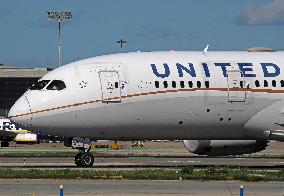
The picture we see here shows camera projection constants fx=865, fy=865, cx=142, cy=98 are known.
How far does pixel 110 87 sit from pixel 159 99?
Answer: 8.13 ft

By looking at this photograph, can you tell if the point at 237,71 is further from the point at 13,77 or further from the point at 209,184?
the point at 13,77

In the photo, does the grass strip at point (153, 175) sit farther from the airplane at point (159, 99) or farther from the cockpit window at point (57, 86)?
the cockpit window at point (57, 86)

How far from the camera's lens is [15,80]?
19438 cm

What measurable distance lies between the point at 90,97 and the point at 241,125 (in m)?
7.81

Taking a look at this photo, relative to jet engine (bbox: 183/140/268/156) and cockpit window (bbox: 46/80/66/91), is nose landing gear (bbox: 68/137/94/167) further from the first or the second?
jet engine (bbox: 183/140/268/156)

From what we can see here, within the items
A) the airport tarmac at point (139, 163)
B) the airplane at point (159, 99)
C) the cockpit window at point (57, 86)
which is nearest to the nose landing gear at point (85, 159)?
the airplane at point (159, 99)

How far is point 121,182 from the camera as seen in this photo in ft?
109

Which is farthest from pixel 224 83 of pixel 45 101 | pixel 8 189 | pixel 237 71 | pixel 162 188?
pixel 8 189

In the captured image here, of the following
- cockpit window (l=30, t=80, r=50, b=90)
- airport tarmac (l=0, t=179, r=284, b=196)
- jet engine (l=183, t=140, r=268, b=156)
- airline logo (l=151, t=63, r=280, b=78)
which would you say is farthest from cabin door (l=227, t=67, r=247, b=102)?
airport tarmac (l=0, t=179, r=284, b=196)

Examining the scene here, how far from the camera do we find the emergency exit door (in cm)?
4112

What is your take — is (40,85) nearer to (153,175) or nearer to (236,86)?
(153,175)

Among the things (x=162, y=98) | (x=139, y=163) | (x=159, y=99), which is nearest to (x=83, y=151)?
(x=159, y=99)

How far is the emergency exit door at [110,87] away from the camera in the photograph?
41125mm

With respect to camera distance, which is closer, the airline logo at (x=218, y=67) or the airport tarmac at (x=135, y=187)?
the airport tarmac at (x=135, y=187)
